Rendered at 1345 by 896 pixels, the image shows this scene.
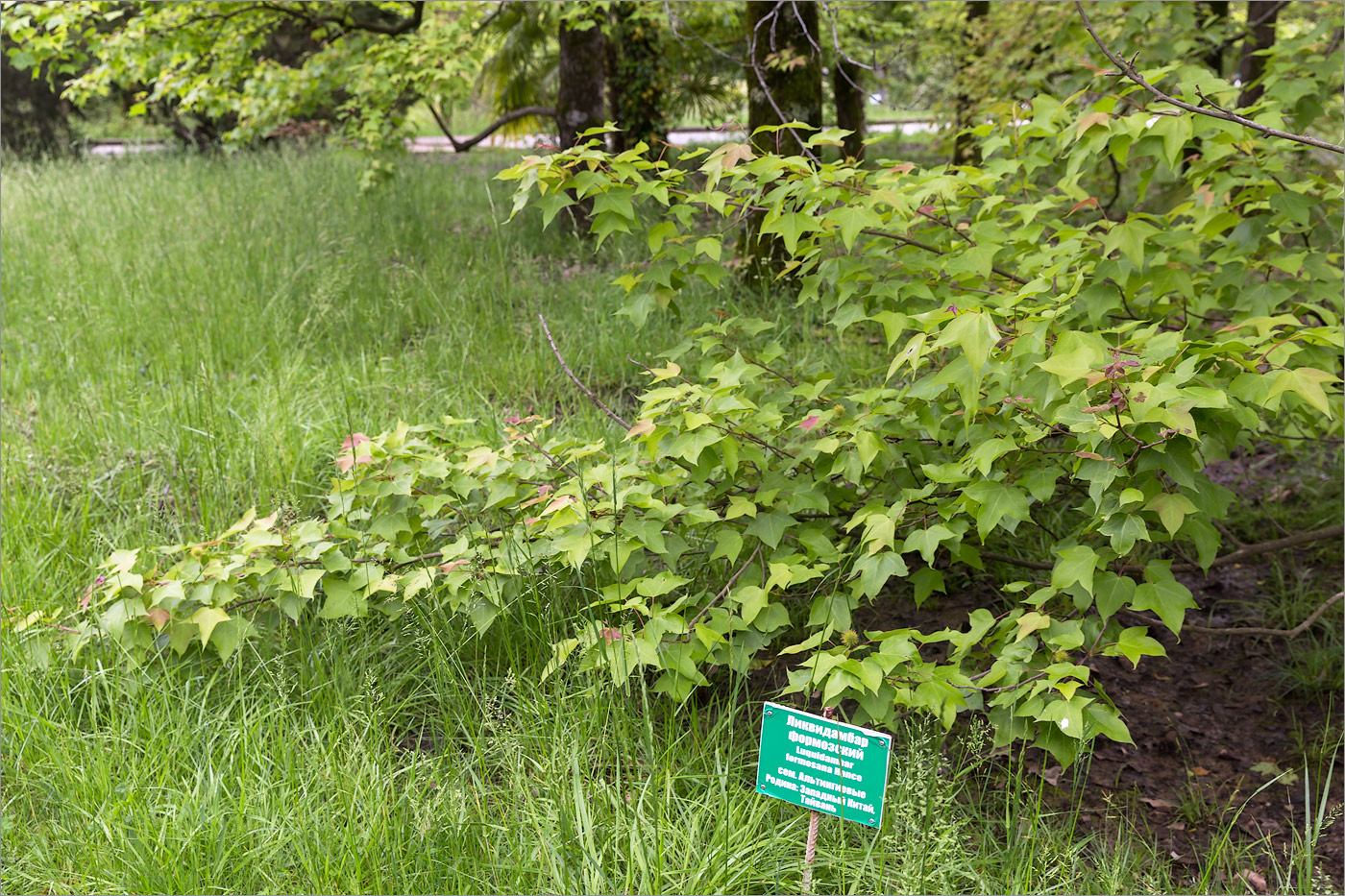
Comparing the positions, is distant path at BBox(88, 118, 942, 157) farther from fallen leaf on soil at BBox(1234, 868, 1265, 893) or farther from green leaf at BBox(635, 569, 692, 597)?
fallen leaf on soil at BBox(1234, 868, 1265, 893)

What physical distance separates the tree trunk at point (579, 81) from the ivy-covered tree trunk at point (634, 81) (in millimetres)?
762

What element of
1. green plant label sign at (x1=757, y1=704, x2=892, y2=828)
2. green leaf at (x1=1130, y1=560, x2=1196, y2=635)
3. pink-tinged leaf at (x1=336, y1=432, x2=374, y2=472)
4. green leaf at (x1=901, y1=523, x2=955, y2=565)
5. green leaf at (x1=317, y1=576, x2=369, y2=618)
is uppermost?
pink-tinged leaf at (x1=336, y1=432, x2=374, y2=472)

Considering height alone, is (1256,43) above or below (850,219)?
above

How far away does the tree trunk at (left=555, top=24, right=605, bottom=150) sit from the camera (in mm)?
Answer: 6668

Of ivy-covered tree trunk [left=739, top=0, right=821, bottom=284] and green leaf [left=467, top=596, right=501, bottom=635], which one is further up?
ivy-covered tree trunk [left=739, top=0, right=821, bottom=284]

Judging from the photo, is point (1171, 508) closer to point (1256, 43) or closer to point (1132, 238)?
point (1132, 238)

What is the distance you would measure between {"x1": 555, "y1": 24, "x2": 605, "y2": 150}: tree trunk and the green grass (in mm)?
2777

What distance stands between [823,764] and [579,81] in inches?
238

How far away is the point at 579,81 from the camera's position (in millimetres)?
6734

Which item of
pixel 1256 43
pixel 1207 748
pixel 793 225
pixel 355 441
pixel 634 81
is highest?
pixel 634 81

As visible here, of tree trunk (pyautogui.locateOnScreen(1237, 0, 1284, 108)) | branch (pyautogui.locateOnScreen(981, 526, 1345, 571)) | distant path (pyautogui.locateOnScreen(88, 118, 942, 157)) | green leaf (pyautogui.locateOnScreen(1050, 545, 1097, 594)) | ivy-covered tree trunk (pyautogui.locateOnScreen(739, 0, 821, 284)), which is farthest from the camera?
distant path (pyautogui.locateOnScreen(88, 118, 942, 157))

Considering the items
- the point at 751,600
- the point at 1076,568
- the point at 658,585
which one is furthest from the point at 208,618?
the point at 1076,568

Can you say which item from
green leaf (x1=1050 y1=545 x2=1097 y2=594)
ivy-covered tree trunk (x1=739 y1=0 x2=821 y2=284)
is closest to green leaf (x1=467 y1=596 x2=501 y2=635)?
green leaf (x1=1050 y1=545 x2=1097 y2=594)

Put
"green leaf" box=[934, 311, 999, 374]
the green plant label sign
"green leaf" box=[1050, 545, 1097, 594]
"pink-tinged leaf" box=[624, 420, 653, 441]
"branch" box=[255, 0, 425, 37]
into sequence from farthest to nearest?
1. "branch" box=[255, 0, 425, 37]
2. "pink-tinged leaf" box=[624, 420, 653, 441]
3. "green leaf" box=[1050, 545, 1097, 594]
4. the green plant label sign
5. "green leaf" box=[934, 311, 999, 374]
